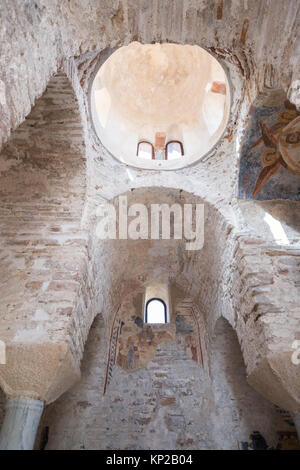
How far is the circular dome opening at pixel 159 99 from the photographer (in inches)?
259

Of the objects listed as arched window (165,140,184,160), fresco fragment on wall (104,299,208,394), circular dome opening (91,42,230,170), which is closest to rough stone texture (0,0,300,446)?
fresco fragment on wall (104,299,208,394)

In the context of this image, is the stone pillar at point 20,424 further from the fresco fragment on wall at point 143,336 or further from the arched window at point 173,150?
the arched window at point 173,150

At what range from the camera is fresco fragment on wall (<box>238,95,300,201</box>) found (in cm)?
399

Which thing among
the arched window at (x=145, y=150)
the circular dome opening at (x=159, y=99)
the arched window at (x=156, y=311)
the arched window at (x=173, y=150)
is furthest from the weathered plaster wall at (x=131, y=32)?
the arched window at (x=156, y=311)

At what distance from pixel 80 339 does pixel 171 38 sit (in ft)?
11.9

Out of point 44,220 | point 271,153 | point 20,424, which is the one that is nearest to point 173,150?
point 271,153

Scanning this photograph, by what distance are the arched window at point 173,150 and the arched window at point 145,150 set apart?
1.20ft

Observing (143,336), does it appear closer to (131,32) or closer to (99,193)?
(99,193)

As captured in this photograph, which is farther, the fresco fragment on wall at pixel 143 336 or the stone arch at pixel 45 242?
the fresco fragment on wall at pixel 143 336

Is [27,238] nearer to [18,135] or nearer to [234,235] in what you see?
[18,135]

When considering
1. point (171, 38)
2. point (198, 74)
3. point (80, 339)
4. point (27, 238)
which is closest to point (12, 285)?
point (27, 238)

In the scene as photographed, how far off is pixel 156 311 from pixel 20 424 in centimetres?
383

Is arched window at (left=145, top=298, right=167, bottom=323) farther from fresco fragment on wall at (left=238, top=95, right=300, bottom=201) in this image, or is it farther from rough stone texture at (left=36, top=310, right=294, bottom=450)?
fresco fragment on wall at (left=238, top=95, right=300, bottom=201)

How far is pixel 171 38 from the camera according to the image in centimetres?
316
